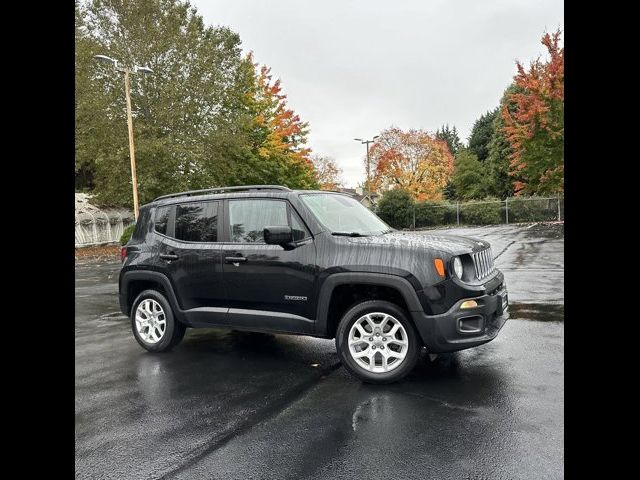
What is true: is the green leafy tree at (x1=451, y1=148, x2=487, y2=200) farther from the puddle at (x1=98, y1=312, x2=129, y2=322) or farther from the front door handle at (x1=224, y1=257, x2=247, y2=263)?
the front door handle at (x1=224, y1=257, x2=247, y2=263)

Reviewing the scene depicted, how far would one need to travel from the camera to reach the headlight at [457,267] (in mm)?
4398

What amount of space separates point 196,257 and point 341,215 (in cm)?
171

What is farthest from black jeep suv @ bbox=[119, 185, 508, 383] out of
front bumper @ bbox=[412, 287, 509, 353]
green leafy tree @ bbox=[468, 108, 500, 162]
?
green leafy tree @ bbox=[468, 108, 500, 162]

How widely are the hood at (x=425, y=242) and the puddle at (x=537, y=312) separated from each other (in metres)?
2.71

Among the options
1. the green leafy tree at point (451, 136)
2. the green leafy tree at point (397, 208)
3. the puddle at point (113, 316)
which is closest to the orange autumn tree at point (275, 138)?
the green leafy tree at point (397, 208)

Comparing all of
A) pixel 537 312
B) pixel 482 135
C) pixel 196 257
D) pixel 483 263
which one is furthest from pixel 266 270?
pixel 482 135

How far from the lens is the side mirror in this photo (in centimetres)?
470

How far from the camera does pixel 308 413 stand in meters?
3.88

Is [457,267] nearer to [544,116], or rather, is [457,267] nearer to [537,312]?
[537,312]

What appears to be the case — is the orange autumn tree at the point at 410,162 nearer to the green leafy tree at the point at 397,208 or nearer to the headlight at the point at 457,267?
the green leafy tree at the point at 397,208

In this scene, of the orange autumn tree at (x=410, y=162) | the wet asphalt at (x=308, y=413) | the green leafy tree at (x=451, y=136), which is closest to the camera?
the wet asphalt at (x=308, y=413)
